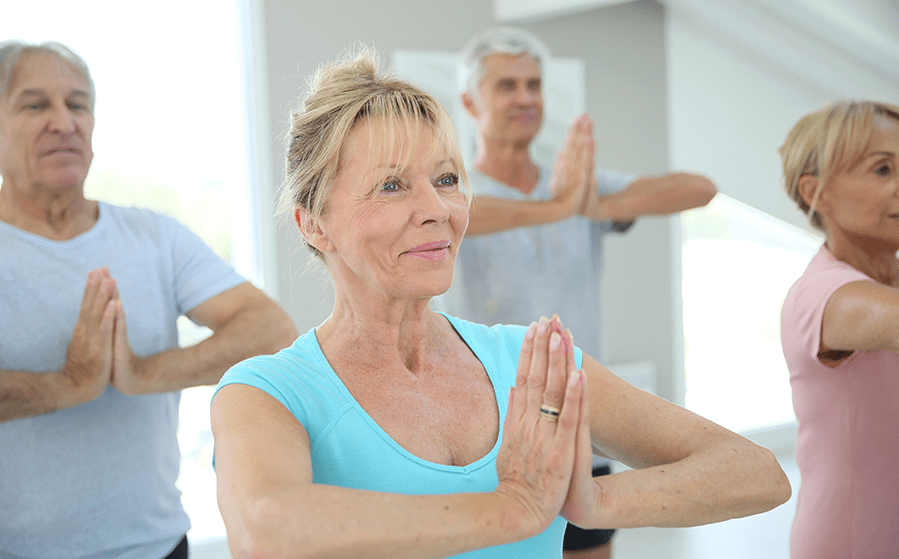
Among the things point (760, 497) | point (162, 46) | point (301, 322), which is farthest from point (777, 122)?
point (760, 497)

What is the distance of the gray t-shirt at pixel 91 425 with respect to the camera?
1583 millimetres

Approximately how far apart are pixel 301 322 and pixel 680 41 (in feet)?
10.1

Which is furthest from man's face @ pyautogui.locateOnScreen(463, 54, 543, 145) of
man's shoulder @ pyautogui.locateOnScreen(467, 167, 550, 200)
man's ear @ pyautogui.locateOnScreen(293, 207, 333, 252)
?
man's ear @ pyautogui.locateOnScreen(293, 207, 333, 252)

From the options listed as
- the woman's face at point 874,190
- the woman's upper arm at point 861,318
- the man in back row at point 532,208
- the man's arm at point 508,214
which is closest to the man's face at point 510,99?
the man in back row at point 532,208

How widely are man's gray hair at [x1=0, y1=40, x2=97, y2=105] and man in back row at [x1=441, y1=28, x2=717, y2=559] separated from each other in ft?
3.43

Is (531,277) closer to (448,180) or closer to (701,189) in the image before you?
(701,189)

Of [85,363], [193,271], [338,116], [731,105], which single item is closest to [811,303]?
[338,116]

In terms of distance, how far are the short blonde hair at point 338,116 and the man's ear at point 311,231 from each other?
0.01 meters

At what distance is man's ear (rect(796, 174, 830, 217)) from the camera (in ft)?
5.63

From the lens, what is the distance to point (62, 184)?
1687 millimetres

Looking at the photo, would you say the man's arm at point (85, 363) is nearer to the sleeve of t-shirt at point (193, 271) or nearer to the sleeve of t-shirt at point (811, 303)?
the sleeve of t-shirt at point (193, 271)

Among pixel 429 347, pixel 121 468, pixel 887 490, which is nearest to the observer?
pixel 429 347

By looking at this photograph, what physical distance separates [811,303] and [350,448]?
1.00 m

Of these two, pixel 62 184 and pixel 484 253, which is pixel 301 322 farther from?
pixel 62 184
